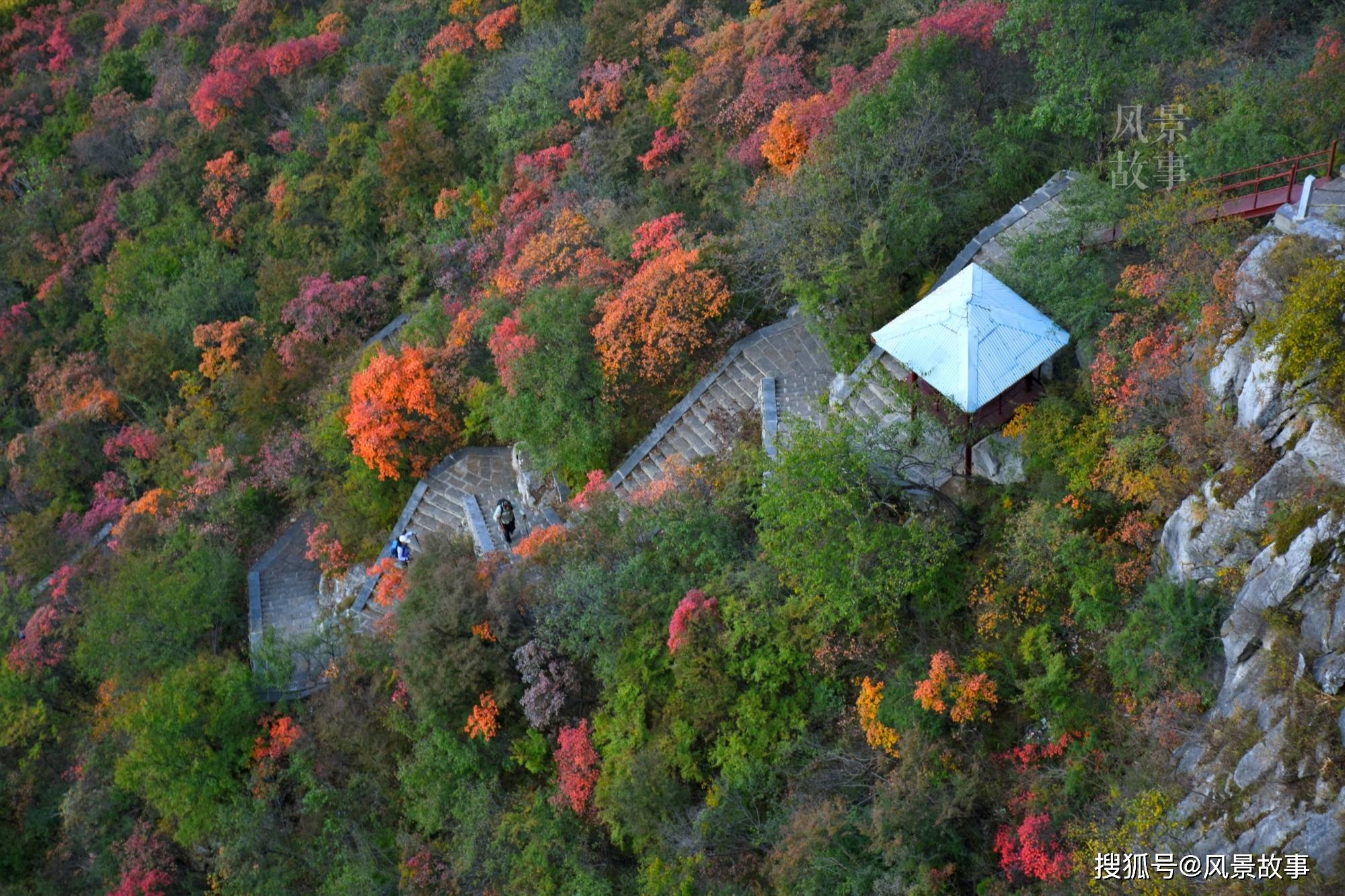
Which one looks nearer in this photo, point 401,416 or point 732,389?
point 732,389

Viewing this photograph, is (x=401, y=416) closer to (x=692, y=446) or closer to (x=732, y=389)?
(x=692, y=446)

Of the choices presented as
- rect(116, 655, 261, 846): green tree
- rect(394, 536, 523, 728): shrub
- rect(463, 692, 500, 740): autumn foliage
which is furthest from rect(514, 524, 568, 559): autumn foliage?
rect(116, 655, 261, 846): green tree

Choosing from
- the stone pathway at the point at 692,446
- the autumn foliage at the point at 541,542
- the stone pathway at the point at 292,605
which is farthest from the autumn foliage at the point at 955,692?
the stone pathway at the point at 292,605

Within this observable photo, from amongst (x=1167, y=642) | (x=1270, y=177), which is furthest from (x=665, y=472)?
(x=1270, y=177)

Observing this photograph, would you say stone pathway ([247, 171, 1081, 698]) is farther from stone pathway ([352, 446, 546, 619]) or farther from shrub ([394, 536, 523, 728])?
shrub ([394, 536, 523, 728])

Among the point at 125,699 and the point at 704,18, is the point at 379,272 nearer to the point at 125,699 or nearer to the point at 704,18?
the point at 704,18

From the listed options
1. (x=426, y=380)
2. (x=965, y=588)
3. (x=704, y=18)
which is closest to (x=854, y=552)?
(x=965, y=588)

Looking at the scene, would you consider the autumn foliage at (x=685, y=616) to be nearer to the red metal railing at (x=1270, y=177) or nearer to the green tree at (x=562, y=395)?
the green tree at (x=562, y=395)
